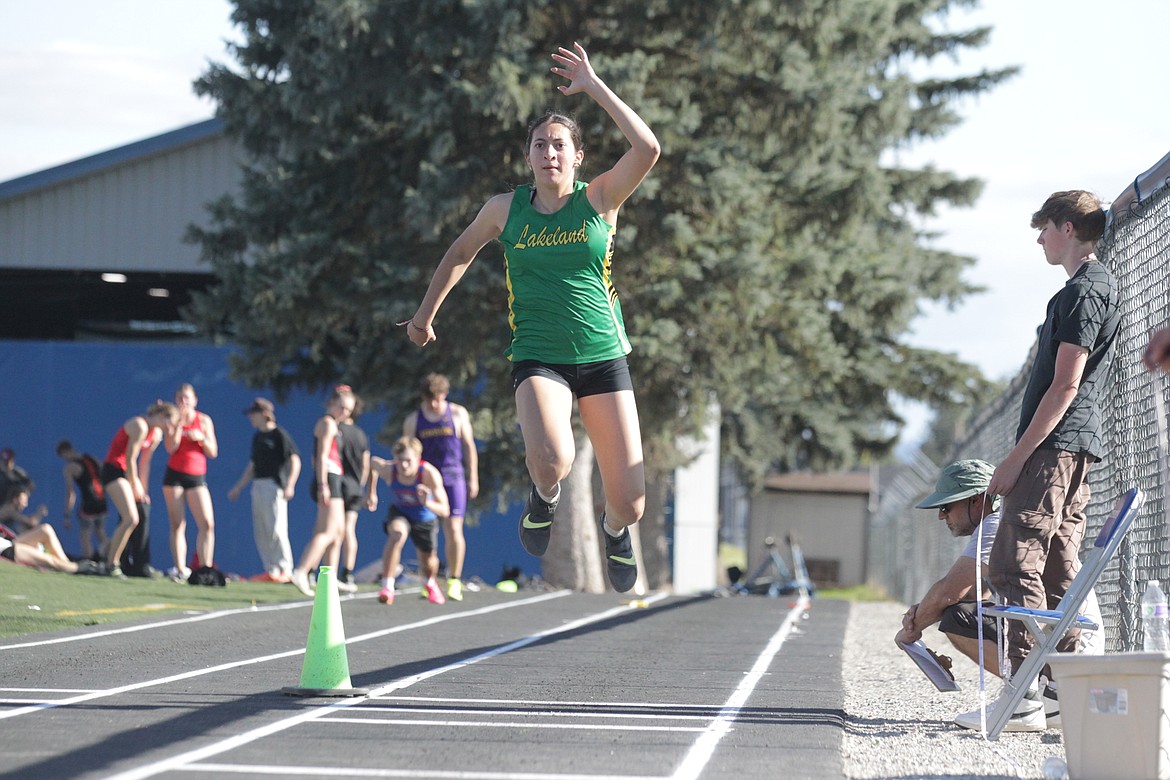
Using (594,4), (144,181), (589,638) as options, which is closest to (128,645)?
(589,638)

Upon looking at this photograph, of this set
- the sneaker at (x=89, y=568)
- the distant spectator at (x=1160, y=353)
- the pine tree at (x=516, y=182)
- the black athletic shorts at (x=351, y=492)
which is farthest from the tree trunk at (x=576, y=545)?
the distant spectator at (x=1160, y=353)

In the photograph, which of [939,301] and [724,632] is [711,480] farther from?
[724,632]

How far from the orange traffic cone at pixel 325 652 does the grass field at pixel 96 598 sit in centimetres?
391

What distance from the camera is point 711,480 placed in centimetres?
3538

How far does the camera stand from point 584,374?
688 centimetres

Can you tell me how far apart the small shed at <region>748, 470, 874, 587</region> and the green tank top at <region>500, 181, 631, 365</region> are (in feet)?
152

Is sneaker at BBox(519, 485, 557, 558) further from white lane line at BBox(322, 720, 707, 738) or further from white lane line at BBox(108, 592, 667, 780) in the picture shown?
white lane line at BBox(322, 720, 707, 738)

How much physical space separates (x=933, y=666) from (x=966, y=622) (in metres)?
0.25

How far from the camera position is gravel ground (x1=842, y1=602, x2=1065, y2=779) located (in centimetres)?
507

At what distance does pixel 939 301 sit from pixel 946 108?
4058mm

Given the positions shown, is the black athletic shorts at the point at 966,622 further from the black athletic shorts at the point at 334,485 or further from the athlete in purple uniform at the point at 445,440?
the black athletic shorts at the point at 334,485

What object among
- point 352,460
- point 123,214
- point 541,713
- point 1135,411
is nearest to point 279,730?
point 541,713

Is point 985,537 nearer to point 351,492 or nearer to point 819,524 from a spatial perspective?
point 351,492

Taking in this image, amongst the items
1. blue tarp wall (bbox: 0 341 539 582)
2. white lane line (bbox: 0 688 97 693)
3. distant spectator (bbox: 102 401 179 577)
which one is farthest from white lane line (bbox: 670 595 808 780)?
blue tarp wall (bbox: 0 341 539 582)
